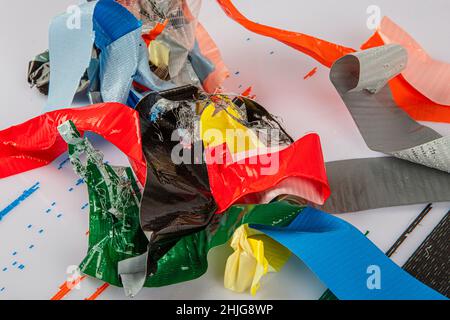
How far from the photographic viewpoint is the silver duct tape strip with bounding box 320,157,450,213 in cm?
155

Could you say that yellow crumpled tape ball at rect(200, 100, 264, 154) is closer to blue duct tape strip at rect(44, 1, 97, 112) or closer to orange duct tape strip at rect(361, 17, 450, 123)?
blue duct tape strip at rect(44, 1, 97, 112)

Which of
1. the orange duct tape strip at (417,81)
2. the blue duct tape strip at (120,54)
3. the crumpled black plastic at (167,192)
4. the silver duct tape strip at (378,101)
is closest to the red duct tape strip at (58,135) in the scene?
the crumpled black plastic at (167,192)

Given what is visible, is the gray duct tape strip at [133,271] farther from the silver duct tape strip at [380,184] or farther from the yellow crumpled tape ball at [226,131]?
the silver duct tape strip at [380,184]

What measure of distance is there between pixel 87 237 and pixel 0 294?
0.21 m

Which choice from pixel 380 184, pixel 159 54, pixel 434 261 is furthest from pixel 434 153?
pixel 159 54

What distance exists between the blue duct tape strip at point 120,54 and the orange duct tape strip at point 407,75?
28cm

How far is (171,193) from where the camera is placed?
140cm

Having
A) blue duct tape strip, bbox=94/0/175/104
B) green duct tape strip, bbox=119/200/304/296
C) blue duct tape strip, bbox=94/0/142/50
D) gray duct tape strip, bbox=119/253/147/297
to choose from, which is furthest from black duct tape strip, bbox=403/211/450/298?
blue duct tape strip, bbox=94/0/142/50

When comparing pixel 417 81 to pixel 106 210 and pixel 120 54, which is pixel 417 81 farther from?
pixel 106 210

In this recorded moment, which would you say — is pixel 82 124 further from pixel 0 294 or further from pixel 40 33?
pixel 40 33

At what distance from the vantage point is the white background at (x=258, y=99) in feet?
4.56

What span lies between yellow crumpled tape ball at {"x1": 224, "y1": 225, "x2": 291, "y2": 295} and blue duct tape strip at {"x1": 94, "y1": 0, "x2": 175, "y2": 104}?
508 millimetres

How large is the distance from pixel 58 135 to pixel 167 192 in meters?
0.32

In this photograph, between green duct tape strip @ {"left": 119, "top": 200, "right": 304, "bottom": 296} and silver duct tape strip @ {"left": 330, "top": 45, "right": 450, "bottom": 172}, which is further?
silver duct tape strip @ {"left": 330, "top": 45, "right": 450, "bottom": 172}
